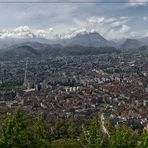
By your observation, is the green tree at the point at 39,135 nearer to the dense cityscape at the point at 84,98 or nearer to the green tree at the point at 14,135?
the green tree at the point at 14,135

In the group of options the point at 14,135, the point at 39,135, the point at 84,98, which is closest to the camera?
the point at 14,135

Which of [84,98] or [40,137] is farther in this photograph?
[84,98]

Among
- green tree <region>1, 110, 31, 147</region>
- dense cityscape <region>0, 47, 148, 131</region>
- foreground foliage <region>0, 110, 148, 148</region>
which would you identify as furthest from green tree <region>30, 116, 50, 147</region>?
dense cityscape <region>0, 47, 148, 131</region>

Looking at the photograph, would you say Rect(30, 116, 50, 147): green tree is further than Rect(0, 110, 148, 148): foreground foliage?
Yes

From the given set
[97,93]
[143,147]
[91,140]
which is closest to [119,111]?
[97,93]

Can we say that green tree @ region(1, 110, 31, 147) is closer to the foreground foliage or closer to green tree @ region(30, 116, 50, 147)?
the foreground foliage

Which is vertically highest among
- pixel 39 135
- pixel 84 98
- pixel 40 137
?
pixel 39 135

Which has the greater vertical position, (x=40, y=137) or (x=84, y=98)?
(x=40, y=137)

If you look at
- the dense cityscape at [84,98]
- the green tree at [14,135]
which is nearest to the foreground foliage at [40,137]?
the green tree at [14,135]

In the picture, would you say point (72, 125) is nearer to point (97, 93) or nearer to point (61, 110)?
point (61, 110)

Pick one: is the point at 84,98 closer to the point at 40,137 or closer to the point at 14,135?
the point at 40,137

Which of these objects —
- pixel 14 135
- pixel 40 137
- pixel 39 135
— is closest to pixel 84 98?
pixel 39 135

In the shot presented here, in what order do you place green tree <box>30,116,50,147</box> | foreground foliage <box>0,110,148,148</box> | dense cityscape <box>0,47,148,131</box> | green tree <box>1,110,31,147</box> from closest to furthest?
1. foreground foliage <box>0,110,148,148</box>
2. green tree <box>1,110,31,147</box>
3. green tree <box>30,116,50,147</box>
4. dense cityscape <box>0,47,148,131</box>
